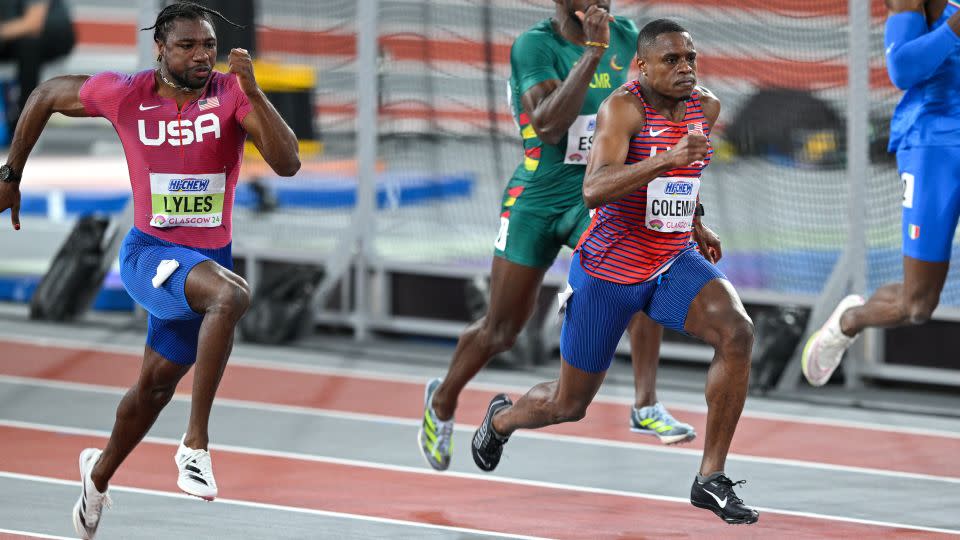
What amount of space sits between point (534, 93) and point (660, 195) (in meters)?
1.08

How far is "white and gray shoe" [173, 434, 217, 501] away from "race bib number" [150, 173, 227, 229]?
2.90ft

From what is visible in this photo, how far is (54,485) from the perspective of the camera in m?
7.21

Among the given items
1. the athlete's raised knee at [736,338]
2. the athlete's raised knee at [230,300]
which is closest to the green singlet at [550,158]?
the athlete's raised knee at [736,338]

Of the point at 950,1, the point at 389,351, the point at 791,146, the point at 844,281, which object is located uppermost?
the point at 950,1

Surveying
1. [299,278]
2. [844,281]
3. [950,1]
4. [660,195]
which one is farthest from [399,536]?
[299,278]

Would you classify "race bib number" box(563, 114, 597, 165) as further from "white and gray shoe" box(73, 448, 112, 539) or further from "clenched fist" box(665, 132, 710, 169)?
"white and gray shoe" box(73, 448, 112, 539)

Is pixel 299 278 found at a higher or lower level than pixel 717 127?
lower

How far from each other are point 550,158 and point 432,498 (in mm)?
1605

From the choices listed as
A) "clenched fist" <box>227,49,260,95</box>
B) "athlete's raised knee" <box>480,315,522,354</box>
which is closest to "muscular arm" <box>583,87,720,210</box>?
"clenched fist" <box>227,49,260,95</box>

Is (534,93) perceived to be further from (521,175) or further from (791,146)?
(791,146)

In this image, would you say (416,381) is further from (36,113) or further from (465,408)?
(36,113)

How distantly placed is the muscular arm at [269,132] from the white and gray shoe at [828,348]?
135 inches

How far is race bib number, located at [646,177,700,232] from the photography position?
596 centimetres

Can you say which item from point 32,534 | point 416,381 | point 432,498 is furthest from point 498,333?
point 416,381
